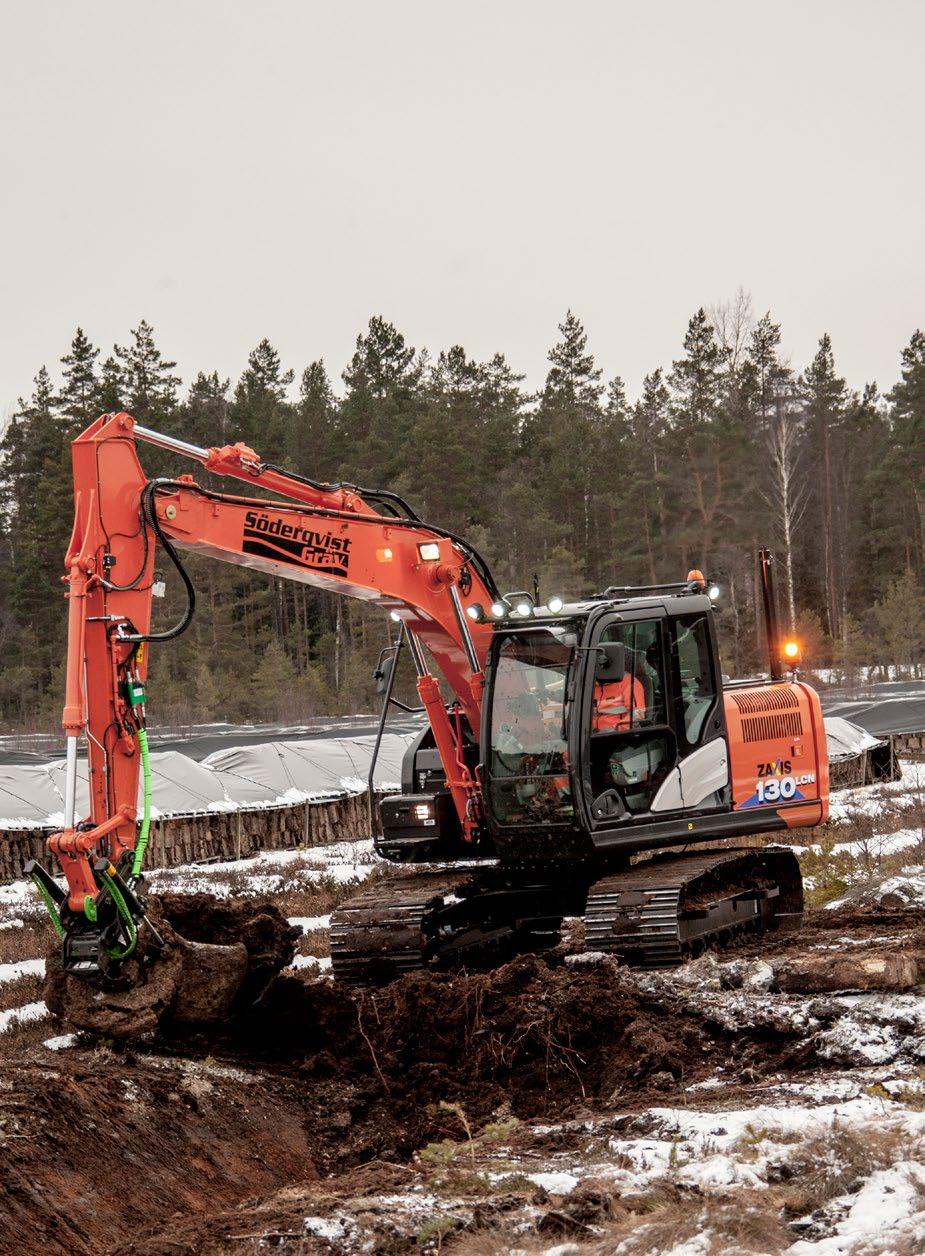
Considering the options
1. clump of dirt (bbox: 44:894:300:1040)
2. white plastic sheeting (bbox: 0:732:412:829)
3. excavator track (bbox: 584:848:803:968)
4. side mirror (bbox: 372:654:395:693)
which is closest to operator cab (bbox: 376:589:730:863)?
excavator track (bbox: 584:848:803:968)

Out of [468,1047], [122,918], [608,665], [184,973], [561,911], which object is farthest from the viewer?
[561,911]

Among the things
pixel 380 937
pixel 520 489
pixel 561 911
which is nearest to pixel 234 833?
pixel 561 911

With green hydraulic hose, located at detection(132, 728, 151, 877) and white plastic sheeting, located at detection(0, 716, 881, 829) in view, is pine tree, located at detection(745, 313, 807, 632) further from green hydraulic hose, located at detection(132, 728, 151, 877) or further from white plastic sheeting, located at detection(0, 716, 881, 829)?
green hydraulic hose, located at detection(132, 728, 151, 877)

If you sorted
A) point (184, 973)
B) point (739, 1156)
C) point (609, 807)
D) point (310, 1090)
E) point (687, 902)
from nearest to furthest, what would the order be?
point (739, 1156) < point (310, 1090) < point (184, 973) < point (609, 807) < point (687, 902)

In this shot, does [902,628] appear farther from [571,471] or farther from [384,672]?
[384,672]

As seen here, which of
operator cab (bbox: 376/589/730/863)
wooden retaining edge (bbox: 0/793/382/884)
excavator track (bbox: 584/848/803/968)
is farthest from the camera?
wooden retaining edge (bbox: 0/793/382/884)

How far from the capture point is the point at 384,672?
10742mm

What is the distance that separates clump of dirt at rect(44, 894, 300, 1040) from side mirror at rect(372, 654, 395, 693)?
1.88 meters

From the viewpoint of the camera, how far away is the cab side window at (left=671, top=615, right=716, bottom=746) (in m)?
10.4

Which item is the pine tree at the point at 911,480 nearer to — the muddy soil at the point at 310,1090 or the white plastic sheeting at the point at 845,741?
the white plastic sheeting at the point at 845,741

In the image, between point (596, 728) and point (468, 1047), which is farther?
point (596, 728)

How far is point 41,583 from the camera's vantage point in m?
48.5

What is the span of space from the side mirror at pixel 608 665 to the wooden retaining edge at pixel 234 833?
11.4 metres

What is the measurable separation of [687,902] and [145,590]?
440 centimetres
